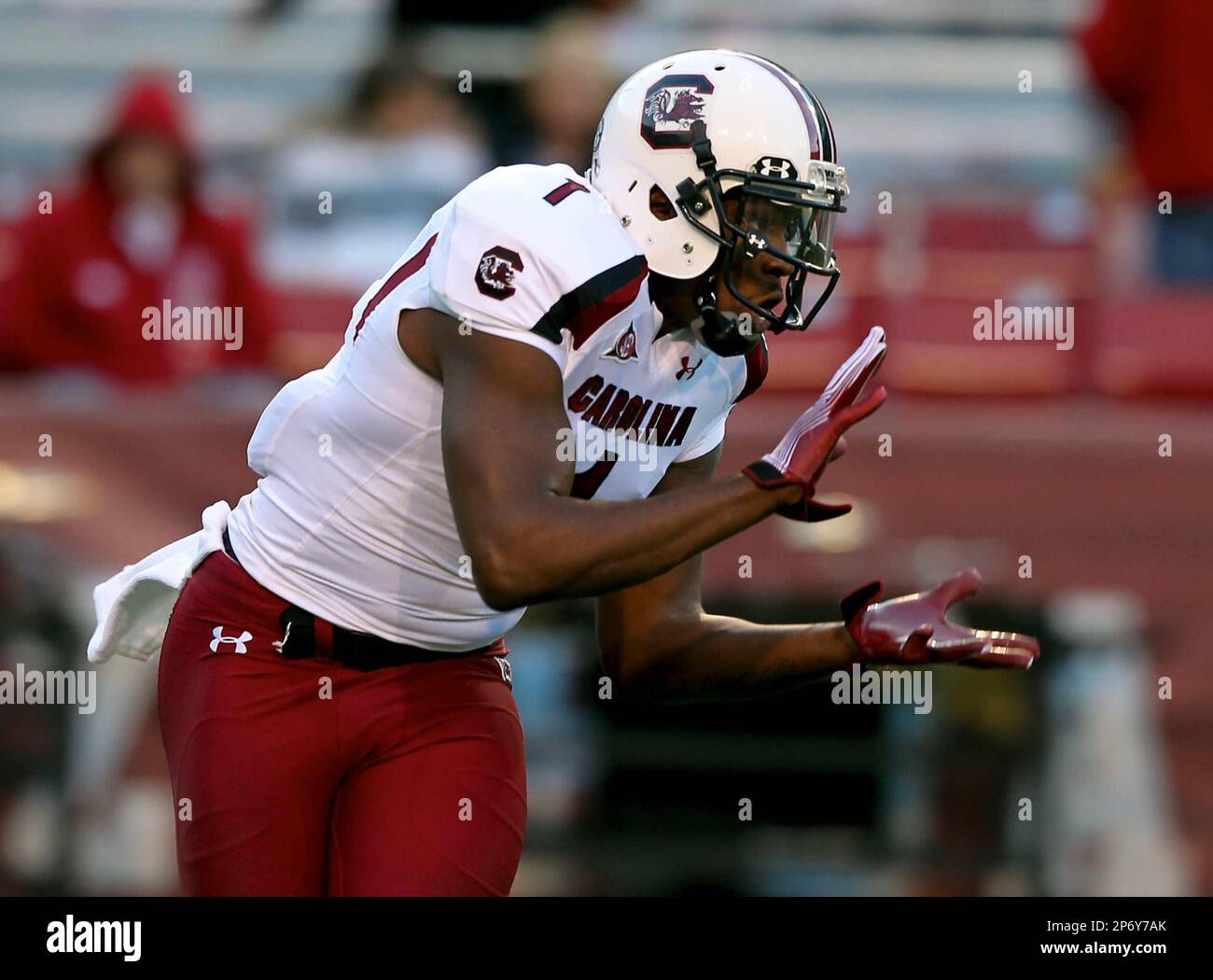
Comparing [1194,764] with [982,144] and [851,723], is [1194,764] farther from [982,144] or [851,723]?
[982,144]

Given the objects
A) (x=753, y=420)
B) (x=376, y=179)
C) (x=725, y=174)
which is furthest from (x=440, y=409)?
(x=376, y=179)

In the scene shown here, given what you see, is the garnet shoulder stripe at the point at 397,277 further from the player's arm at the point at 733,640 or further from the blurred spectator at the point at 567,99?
the blurred spectator at the point at 567,99

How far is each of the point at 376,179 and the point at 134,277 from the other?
0.94 m

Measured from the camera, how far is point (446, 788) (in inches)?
120

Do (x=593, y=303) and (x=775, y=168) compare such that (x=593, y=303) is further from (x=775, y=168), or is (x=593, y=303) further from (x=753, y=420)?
(x=753, y=420)

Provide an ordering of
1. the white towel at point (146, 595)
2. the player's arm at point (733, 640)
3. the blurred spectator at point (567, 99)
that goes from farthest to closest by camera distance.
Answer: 1. the blurred spectator at point (567, 99)
2. the white towel at point (146, 595)
3. the player's arm at point (733, 640)

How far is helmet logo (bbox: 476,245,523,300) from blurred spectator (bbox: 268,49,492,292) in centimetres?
343

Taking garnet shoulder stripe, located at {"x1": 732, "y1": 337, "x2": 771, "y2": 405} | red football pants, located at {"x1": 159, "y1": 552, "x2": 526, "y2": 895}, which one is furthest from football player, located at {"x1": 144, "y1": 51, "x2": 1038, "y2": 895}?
→ garnet shoulder stripe, located at {"x1": 732, "y1": 337, "x2": 771, "y2": 405}

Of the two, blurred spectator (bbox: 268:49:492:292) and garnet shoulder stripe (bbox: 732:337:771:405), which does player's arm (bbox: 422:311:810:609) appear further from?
blurred spectator (bbox: 268:49:492:292)

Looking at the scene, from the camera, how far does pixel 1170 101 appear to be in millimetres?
6336

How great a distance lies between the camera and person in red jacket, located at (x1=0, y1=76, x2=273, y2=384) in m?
5.88

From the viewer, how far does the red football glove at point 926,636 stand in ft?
10.2

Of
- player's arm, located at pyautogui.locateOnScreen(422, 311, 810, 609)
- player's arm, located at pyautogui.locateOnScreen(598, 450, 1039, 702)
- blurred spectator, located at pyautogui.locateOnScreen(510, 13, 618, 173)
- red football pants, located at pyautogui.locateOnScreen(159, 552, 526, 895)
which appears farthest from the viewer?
blurred spectator, located at pyautogui.locateOnScreen(510, 13, 618, 173)

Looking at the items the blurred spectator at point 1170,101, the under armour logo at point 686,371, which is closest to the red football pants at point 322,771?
the under armour logo at point 686,371
